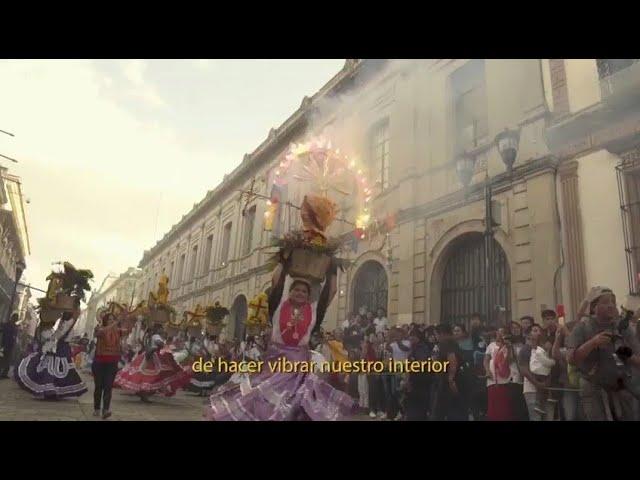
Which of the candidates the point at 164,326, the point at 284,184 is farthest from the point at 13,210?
the point at 284,184

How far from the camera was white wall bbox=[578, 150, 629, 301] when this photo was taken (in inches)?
213

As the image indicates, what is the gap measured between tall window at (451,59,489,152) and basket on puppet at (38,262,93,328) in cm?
616

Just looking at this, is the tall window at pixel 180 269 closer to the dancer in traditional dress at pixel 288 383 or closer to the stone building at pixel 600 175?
the stone building at pixel 600 175

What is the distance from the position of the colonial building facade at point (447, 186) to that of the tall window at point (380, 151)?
3 centimetres

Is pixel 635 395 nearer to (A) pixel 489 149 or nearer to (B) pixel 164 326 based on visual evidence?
(A) pixel 489 149

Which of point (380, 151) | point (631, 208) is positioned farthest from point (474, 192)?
point (380, 151)

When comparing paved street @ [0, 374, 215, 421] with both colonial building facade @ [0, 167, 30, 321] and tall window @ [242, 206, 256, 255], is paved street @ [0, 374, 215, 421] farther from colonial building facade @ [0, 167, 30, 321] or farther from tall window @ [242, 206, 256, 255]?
tall window @ [242, 206, 256, 255]

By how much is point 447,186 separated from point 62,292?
6.13m

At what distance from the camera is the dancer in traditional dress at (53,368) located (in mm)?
6160

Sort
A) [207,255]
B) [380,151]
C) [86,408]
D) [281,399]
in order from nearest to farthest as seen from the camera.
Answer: [281,399] → [86,408] → [380,151] → [207,255]

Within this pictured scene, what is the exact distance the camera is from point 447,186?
25.3 feet

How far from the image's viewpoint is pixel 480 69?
7.85 metres

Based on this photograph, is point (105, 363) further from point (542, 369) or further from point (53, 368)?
point (542, 369)
